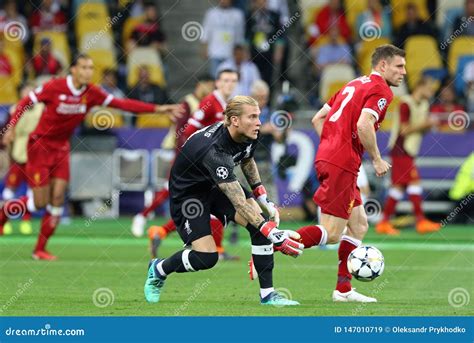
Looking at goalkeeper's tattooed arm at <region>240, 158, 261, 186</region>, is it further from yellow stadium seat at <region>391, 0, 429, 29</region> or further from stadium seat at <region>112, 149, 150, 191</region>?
yellow stadium seat at <region>391, 0, 429, 29</region>

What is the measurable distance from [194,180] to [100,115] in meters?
12.1

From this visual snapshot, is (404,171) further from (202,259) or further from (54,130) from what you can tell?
(202,259)

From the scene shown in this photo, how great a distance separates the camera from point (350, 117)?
1162cm

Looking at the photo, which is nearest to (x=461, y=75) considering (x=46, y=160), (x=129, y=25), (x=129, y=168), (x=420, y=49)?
(x=420, y=49)

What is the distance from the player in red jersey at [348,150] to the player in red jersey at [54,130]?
4.57m

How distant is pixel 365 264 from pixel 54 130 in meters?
6.13

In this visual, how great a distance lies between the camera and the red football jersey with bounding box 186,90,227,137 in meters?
15.3

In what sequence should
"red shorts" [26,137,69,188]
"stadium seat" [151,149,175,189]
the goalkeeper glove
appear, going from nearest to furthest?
the goalkeeper glove
"red shorts" [26,137,69,188]
"stadium seat" [151,149,175,189]

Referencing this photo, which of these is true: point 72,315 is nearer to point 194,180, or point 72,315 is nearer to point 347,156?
point 194,180

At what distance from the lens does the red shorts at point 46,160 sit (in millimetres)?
15953

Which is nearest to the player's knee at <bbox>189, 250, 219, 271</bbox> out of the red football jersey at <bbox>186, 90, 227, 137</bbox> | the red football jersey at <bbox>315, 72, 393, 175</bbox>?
the red football jersey at <bbox>315, 72, 393, 175</bbox>

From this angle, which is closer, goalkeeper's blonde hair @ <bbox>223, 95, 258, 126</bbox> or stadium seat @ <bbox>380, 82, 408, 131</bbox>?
goalkeeper's blonde hair @ <bbox>223, 95, 258, 126</bbox>

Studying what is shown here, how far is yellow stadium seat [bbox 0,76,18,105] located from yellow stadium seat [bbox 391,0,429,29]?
318 inches

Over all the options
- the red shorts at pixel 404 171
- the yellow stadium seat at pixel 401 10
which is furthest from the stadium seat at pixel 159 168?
the yellow stadium seat at pixel 401 10
